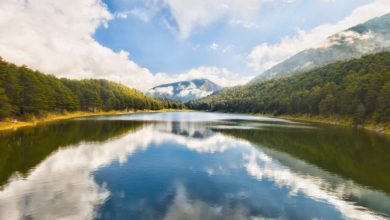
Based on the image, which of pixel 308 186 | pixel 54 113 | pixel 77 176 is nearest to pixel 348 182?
pixel 308 186

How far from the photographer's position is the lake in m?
24.2

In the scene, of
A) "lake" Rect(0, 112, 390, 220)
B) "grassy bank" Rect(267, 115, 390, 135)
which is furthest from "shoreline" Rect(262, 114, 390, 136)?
"lake" Rect(0, 112, 390, 220)

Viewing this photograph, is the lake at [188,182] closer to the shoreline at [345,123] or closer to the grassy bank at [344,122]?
the shoreline at [345,123]

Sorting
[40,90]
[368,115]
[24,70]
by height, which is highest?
[24,70]

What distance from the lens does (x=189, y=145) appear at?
63.7m

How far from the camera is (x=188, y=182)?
33719mm

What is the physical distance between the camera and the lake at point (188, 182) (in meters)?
24.2

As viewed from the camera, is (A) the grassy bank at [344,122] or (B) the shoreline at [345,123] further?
(A) the grassy bank at [344,122]

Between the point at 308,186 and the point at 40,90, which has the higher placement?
the point at 40,90

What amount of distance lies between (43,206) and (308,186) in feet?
91.7

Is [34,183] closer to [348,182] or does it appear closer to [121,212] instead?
[121,212]

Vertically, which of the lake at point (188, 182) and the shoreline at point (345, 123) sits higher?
the shoreline at point (345, 123)

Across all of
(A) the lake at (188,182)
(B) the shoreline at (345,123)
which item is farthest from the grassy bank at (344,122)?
(A) the lake at (188,182)

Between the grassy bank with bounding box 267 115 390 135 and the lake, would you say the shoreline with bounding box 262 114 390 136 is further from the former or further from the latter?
the lake
